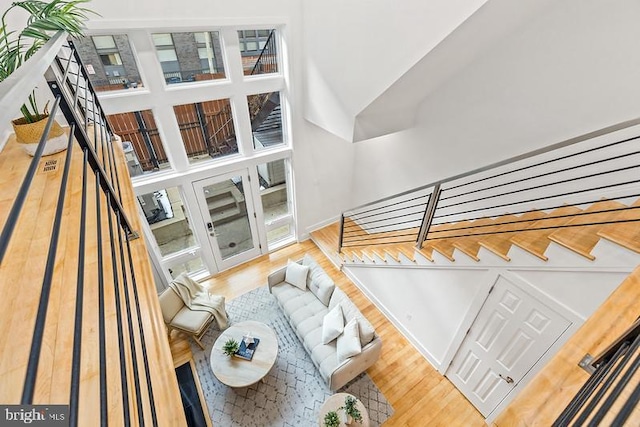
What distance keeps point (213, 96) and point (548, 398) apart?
415 cm

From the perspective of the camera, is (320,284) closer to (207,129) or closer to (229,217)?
(229,217)

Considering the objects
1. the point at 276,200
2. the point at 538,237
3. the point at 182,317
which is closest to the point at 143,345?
the point at 538,237

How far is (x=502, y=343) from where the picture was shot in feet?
8.54

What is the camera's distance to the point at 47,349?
0.81m

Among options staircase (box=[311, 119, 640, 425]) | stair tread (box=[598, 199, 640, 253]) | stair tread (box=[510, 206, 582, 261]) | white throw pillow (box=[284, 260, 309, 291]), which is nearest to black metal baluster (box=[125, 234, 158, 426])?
staircase (box=[311, 119, 640, 425])

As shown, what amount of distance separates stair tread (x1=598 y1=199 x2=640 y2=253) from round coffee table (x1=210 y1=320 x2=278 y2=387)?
10.7 ft

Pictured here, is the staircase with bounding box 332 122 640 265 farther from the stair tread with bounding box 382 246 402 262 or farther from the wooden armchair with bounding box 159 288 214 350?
the wooden armchair with bounding box 159 288 214 350

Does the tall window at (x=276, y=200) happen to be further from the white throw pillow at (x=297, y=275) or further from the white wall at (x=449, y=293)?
the white wall at (x=449, y=293)

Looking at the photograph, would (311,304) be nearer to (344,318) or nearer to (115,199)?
(344,318)

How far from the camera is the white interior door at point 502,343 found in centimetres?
226

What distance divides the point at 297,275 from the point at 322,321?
2.58 ft

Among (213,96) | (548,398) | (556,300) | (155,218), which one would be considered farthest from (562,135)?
(155,218)

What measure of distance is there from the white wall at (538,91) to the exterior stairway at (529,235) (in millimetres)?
796

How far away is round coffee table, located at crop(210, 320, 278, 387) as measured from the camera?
3162mm
